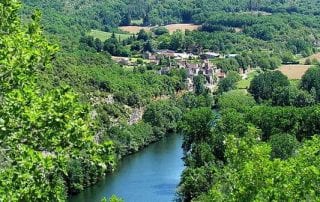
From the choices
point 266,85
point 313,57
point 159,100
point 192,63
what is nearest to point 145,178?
point 159,100

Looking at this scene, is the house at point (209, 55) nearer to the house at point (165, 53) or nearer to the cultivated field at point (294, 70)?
the house at point (165, 53)

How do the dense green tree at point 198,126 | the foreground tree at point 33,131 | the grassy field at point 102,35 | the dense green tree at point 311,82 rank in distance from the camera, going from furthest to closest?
the grassy field at point 102,35
the dense green tree at point 311,82
the dense green tree at point 198,126
the foreground tree at point 33,131

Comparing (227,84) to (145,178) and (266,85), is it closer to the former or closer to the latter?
(266,85)

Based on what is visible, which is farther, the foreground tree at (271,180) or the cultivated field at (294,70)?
the cultivated field at (294,70)

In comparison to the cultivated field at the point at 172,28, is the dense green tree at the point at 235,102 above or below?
below

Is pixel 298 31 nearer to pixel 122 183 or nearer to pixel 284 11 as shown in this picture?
pixel 284 11

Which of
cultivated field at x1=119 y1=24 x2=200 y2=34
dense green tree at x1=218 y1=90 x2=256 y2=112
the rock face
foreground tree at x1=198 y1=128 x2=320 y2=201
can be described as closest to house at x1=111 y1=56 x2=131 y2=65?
the rock face

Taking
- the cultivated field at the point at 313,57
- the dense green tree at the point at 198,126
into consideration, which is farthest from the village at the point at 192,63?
the dense green tree at the point at 198,126
